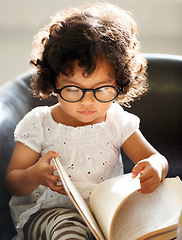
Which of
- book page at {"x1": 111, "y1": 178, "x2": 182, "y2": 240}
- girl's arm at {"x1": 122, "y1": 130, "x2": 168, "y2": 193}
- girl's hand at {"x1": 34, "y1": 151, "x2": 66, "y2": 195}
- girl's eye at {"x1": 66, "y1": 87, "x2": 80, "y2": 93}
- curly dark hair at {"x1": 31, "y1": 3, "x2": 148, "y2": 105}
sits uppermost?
curly dark hair at {"x1": 31, "y1": 3, "x2": 148, "y2": 105}

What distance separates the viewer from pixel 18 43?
220 centimetres

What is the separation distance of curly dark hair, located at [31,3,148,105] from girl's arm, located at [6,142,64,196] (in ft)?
0.58

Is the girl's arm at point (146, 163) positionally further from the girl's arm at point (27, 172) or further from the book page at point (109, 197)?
the girl's arm at point (27, 172)

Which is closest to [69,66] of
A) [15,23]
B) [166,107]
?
[166,107]

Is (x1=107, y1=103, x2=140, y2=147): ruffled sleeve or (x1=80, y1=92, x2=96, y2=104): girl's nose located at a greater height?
(x1=80, y1=92, x2=96, y2=104): girl's nose

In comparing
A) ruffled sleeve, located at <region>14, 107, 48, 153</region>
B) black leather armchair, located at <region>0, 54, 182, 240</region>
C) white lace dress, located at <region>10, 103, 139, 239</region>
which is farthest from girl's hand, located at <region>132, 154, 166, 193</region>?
black leather armchair, located at <region>0, 54, 182, 240</region>

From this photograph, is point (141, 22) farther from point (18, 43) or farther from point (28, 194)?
point (28, 194)

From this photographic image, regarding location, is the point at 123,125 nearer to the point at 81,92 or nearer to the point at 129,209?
the point at 81,92

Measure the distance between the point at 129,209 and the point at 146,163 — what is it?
121 millimetres

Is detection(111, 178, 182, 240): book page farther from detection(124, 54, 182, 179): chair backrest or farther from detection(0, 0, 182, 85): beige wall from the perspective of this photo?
detection(0, 0, 182, 85): beige wall

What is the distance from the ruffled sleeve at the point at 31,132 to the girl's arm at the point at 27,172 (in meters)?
0.01

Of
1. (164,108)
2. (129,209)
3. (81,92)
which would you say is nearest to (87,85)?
(81,92)

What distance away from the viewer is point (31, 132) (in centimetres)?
105

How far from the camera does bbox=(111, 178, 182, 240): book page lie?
→ 78 cm
